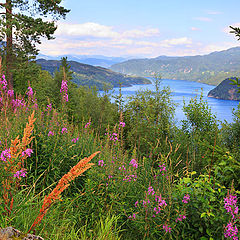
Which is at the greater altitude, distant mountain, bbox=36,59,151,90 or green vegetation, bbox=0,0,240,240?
distant mountain, bbox=36,59,151,90

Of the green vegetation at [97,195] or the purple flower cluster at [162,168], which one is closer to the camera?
the green vegetation at [97,195]

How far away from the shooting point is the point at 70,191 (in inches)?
Result: 151

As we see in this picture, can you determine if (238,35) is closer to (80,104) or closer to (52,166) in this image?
(52,166)

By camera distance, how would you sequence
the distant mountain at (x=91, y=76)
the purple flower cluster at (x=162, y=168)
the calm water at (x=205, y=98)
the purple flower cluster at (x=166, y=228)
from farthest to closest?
the distant mountain at (x=91, y=76), the calm water at (x=205, y=98), the purple flower cluster at (x=162, y=168), the purple flower cluster at (x=166, y=228)

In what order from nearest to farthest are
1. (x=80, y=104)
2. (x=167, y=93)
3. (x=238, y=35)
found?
(x=238, y=35) < (x=167, y=93) < (x=80, y=104)

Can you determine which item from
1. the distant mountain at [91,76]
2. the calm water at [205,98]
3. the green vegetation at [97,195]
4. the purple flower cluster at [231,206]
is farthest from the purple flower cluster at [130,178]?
the distant mountain at [91,76]

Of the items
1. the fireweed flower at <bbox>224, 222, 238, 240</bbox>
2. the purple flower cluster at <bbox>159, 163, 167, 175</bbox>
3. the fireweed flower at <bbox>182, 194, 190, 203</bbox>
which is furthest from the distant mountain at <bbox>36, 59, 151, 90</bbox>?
the fireweed flower at <bbox>224, 222, 238, 240</bbox>

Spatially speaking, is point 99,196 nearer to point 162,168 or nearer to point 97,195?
point 97,195

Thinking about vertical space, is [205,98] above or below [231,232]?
below

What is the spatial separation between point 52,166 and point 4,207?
4.87 ft

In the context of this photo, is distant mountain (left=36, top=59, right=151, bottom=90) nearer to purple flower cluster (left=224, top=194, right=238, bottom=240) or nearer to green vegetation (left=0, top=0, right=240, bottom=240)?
green vegetation (left=0, top=0, right=240, bottom=240)

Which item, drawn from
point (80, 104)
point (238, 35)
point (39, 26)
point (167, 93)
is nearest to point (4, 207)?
point (238, 35)

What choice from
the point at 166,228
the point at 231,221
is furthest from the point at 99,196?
the point at 231,221

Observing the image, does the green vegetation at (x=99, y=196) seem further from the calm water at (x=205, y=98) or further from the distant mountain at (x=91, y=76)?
the distant mountain at (x=91, y=76)
